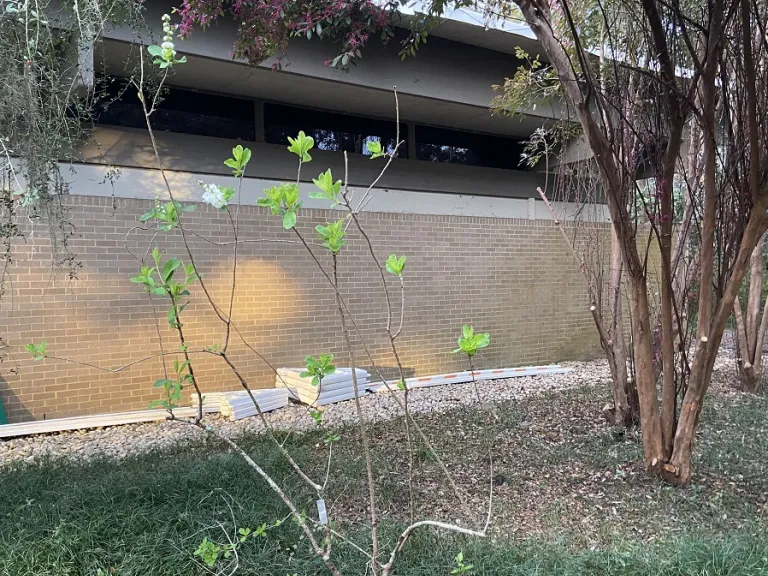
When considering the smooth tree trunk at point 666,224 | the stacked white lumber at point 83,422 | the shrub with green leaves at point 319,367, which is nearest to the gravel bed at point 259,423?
the stacked white lumber at point 83,422

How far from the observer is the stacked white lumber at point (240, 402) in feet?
19.5

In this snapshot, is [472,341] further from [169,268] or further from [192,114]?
[192,114]

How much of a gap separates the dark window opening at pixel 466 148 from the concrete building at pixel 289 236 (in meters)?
0.04

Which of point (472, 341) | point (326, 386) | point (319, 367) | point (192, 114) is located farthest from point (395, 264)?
point (192, 114)

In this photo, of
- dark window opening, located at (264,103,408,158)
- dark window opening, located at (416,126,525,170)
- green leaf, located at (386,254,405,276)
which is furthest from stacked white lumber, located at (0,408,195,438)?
dark window opening, located at (416,126,525,170)

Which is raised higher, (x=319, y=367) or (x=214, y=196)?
(x=214, y=196)

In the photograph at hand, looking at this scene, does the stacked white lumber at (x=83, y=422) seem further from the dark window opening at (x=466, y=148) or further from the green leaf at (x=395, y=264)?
the dark window opening at (x=466, y=148)

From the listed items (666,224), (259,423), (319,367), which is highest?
(666,224)

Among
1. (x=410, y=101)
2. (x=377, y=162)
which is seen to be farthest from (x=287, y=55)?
(x=377, y=162)

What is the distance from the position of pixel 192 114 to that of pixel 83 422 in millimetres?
5004

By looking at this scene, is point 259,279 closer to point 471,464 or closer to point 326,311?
point 326,311

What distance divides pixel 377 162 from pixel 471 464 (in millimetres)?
7126

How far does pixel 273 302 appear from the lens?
274 inches

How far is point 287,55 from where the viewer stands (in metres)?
7.34
